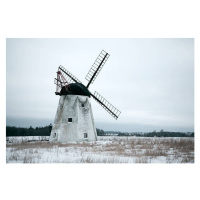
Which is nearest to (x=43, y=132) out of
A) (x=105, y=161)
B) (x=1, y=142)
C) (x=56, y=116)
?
(x=56, y=116)

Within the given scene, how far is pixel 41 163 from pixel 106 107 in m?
11.4

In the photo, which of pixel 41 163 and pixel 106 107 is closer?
pixel 41 163

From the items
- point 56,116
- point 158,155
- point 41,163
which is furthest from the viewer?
point 56,116

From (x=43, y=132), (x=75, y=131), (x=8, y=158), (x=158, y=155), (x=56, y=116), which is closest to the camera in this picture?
(x=8, y=158)

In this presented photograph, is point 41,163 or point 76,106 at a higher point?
point 76,106

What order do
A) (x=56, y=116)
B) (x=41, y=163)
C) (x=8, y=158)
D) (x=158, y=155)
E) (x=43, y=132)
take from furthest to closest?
(x=43, y=132) < (x=56, y=116) < (x=158, y=155) < (x=8, y=158) < (x=41, y=163)

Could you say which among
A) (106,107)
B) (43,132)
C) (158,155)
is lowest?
(43,132)

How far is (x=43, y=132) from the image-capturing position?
50.6 m

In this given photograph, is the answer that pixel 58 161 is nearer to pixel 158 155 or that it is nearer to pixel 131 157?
pixel 131 157

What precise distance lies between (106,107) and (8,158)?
11323 millimetres

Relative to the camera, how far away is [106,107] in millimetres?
18469

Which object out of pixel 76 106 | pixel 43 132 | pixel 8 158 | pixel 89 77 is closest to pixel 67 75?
pixel 89 77

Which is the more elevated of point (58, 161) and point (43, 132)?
point (58, 161)

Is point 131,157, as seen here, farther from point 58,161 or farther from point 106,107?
point 106,107
